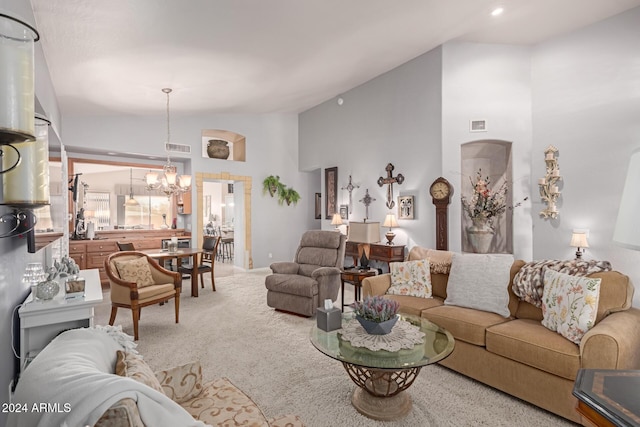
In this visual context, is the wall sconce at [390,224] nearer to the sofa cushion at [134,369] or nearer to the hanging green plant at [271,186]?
the hanging green plant at [271,186]

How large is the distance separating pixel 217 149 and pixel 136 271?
3.87 m

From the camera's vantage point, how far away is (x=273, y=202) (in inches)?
316

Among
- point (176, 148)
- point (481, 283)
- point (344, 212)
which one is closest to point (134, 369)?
point (481, 283)

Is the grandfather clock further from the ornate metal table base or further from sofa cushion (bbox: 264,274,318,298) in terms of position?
the ornate metal table base

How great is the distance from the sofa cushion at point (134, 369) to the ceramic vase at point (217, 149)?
6319 millimetres

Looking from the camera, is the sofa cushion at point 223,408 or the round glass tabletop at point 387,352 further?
the round glass tabletop at point 387,352

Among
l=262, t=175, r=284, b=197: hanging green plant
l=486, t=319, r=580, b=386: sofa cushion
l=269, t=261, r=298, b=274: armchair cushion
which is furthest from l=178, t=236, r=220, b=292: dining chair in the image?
l=486, t=319, r=580, b=386: sofa cushion

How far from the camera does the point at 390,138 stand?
5984 millimetres

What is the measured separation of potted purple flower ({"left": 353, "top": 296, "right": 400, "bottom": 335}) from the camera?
2293mm

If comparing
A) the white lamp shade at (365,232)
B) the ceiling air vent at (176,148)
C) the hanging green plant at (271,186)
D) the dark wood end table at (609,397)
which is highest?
the ceiling air vent at (176,148)

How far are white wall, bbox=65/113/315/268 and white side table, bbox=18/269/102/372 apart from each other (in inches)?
181

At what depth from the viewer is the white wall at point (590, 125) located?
4.24 m

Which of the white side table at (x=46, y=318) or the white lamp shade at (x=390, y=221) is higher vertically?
the white lamp shade at (x=390, y=221)

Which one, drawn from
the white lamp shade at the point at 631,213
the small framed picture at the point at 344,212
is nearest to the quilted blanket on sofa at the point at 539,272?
the white lamp shade at the point at 631,213
